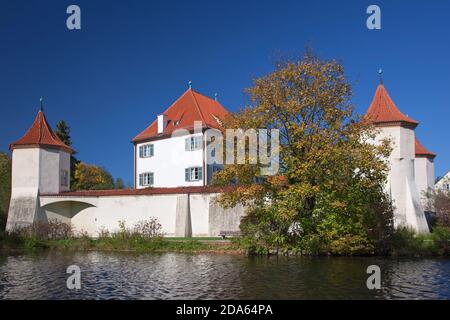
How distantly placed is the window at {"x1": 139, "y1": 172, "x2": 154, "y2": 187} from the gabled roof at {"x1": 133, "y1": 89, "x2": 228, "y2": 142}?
3090 millimetres

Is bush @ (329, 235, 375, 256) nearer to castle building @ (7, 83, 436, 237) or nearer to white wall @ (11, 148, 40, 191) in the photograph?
castle building @ (7, 83, 436, 237)

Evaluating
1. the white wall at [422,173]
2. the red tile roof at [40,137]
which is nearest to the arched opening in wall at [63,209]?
the red tile roof at [40,137]

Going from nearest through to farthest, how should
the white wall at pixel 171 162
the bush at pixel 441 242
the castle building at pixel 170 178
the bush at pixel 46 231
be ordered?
the bush at pixel 441 242 → the bush at pixel 46 231 → the castle building at pixel 170 178 → the white wall at pixel 171 162

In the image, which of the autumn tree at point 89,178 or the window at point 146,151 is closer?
the window at point 146,151

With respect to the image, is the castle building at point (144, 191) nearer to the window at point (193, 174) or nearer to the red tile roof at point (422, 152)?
the window at point (193, 174)

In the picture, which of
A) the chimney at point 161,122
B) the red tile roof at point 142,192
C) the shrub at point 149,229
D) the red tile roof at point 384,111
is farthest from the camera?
the chimney at point 161,122

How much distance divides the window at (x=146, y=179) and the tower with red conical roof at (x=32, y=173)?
7.80m

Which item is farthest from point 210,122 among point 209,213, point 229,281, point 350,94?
point 229,281

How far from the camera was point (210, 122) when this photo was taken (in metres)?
41.4

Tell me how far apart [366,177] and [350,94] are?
12.9ft

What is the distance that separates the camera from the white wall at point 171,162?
41.1 m

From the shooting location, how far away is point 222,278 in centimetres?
1702

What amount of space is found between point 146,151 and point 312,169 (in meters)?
24.1

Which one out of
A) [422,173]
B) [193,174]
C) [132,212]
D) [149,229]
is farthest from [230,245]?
[422,173]
